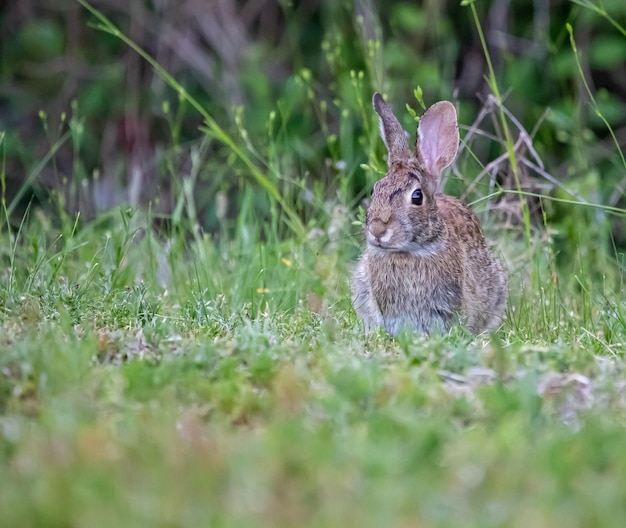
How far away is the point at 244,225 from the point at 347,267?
90 cm

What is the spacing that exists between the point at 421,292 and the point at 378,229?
0.38 meters

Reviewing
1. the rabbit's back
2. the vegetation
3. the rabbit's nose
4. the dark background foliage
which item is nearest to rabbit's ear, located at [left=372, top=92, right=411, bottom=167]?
the vegetation

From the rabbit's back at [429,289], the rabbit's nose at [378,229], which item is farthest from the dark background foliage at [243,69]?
the rabbit's nose at [378,229]

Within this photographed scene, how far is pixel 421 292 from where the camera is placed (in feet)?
17.4

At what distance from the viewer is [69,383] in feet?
11.3

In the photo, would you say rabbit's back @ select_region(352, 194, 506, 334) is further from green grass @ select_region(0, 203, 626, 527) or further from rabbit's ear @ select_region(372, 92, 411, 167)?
rabbit's ear @ select_region(372, 92, 411, 167)

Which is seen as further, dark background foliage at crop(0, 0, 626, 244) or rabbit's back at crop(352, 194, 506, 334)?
dark background foliage at crop(0, 0, 626, 244)

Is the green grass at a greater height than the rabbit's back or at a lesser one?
greater

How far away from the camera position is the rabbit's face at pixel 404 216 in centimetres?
518

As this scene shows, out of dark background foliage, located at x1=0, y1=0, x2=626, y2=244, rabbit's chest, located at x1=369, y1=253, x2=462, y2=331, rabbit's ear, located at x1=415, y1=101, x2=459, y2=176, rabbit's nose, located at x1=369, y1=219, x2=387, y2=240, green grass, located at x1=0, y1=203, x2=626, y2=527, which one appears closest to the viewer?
green grass, located at x1=0, y1=203, x2=626, y2=527

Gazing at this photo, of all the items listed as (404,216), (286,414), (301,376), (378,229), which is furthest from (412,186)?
(286,414)

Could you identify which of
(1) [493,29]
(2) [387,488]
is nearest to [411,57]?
(1) [493,29]

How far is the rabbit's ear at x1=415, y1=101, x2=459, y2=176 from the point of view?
18.2 feet

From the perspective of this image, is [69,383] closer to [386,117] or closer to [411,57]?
[386,117]
